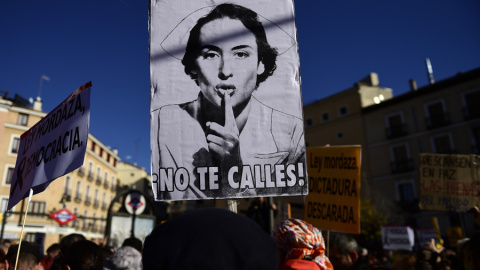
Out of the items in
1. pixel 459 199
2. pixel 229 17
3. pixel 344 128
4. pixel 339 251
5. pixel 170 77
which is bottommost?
pixel 339 251

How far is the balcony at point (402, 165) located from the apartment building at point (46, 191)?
2382 cm

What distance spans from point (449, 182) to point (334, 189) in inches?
80.9

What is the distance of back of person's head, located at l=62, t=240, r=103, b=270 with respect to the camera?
2502mm

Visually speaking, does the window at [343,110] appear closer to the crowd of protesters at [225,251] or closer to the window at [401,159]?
the window at [401,159]

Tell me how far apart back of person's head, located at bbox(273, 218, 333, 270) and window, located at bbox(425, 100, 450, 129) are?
32.2 meters

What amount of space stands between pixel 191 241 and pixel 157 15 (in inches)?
85.5

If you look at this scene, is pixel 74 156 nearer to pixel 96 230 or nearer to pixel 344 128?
pixel 344 128

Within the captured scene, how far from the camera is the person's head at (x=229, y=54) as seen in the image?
8.50 feet

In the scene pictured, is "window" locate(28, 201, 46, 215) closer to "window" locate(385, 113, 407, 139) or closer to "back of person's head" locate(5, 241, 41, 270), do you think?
"window" locate(385, 113, 407, 139)

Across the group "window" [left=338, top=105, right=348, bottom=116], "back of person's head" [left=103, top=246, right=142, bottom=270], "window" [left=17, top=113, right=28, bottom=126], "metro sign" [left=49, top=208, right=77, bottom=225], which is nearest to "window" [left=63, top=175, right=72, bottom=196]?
"window" [left=17, top=113, right=28, bottom=126]

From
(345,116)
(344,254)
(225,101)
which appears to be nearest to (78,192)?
(345,116)

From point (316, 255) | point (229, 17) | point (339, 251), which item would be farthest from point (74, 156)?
point (339, 251)

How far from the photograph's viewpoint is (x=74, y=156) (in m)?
2.67

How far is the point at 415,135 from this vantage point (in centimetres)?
3216
